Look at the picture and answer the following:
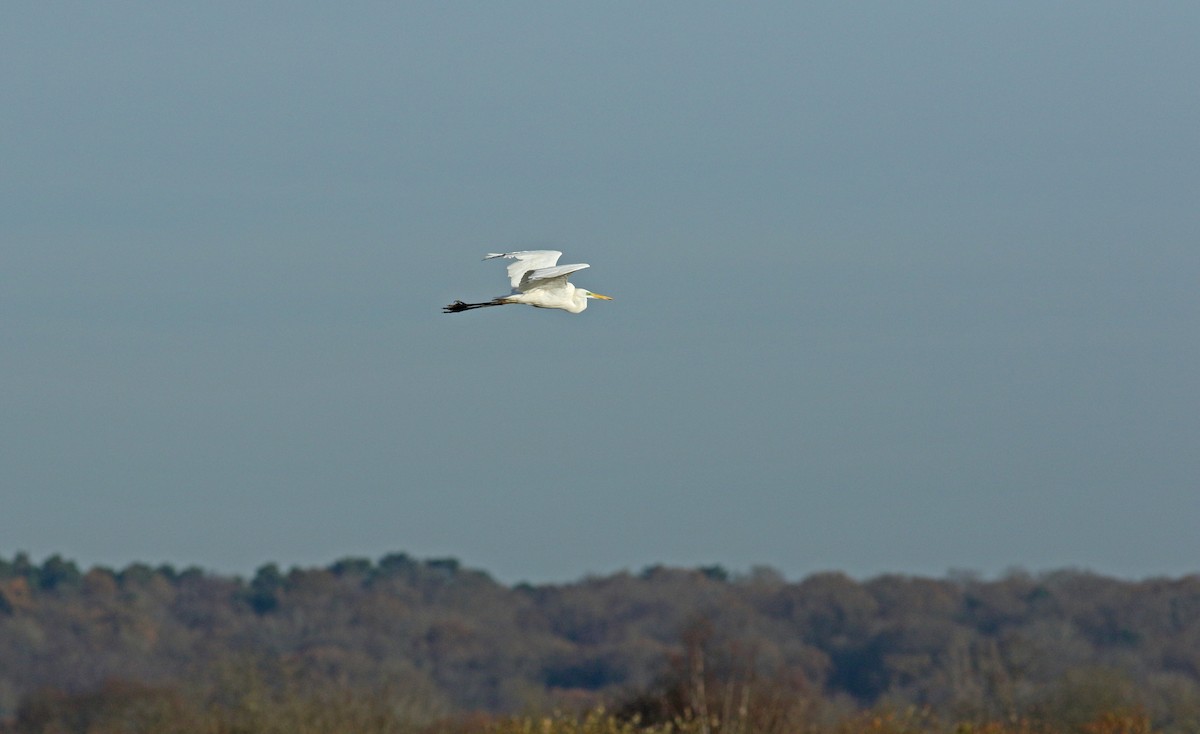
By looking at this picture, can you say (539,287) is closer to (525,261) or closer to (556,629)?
(525,261)

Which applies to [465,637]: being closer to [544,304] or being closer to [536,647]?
[536,647]

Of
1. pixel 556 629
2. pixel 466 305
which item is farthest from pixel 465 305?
pixel 556 629

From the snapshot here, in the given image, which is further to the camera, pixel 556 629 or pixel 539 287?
pixel 556 629

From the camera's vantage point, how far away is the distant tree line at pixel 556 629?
90.5m

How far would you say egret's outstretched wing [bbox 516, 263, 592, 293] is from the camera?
17.9 m

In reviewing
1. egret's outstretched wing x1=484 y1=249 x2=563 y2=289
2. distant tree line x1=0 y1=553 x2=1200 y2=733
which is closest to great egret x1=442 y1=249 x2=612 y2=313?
egret's outstretched wing x1=484 y1=249 x2=563 y2=289

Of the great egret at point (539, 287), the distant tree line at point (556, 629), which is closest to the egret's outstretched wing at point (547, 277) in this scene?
the great egret at point (539, 287)

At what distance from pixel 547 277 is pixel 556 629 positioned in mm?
106473

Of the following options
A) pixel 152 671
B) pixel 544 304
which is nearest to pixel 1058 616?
pixel 152 671

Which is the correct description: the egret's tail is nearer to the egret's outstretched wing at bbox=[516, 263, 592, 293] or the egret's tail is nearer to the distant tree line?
the egret's outstretched wing at bbox=[516, 263, 592, 293]

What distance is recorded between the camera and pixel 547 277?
706 inches

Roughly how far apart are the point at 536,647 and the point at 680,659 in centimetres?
7485

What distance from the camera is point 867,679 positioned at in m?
101

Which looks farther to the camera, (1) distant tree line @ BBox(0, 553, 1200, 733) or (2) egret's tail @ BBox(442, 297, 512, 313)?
(1) distant tree line @ BBox(0, 553, 1200, 733)
